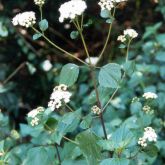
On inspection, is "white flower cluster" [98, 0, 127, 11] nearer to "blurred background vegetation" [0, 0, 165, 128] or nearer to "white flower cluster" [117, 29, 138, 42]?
"white flower cluster" [117, 29, 138, 42]

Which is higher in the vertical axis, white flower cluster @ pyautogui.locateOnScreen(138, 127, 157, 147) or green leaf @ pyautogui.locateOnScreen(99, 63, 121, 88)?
green leaf @ pyautogui.locateOnScreen(99, 63, 121, 88)

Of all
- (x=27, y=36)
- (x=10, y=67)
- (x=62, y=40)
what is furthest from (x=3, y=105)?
(x=62, y=40)

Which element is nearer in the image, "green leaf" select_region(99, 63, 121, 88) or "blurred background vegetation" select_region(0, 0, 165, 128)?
"green leaf" select_region(99, 63, 121, 88)

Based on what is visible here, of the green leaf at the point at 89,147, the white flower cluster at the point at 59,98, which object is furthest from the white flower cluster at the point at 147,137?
the white flower cluster at the point at 59,98

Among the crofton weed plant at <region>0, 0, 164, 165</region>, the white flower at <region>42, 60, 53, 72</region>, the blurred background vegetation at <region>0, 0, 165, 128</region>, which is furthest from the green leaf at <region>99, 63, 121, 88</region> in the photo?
the white flower at <region>42, 60, 53, 72</region>

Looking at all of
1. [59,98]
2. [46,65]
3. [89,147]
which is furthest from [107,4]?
[46,65]

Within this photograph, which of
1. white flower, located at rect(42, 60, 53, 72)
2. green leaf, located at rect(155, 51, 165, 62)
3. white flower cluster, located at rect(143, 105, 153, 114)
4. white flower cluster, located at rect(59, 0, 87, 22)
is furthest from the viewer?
white flower, located at rect(42, 60, 53, 72)

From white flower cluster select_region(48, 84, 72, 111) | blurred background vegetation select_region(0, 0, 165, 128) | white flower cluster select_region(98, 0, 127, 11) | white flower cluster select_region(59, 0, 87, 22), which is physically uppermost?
white flower cluster select_region(59, 0, 87, 22)

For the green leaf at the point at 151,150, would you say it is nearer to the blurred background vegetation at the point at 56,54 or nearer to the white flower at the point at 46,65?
the blurred background vegetation at the point at 56,54

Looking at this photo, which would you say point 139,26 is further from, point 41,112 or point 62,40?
point 41,112
